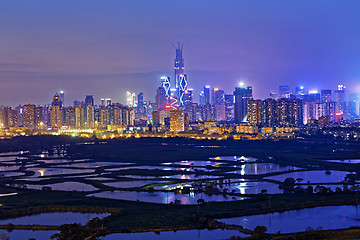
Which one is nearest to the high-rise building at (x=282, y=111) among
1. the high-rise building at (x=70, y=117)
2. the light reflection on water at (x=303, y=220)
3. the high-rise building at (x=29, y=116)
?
the high-rise building at (x=70, y=117)

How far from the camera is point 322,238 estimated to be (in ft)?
85.2

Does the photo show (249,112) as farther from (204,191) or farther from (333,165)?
(204,191)

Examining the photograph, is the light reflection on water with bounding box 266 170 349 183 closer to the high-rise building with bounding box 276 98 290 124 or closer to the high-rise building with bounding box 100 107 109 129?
the high-rise building with bounding box 276 98 290 124

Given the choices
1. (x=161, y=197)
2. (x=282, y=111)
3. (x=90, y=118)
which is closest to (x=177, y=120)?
(x=282, y=111)

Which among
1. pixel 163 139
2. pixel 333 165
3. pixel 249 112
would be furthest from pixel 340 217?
pixel 249 112

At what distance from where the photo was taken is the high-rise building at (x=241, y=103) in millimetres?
176125

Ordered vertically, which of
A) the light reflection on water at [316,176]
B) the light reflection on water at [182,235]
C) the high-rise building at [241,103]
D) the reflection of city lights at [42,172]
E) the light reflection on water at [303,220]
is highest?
the high-rise building at [241,103]

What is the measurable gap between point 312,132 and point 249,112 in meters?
33.2

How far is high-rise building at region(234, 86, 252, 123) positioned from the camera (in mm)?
176125

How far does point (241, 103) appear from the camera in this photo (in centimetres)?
17762

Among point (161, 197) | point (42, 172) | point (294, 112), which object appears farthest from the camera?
point (294, 112)

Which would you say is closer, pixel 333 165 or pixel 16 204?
pixel 16 204

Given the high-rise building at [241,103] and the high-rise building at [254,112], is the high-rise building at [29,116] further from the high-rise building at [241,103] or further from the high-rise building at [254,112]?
the high-rise building at [241,103]

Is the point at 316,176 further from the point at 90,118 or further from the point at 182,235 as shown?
the point at 90,118
